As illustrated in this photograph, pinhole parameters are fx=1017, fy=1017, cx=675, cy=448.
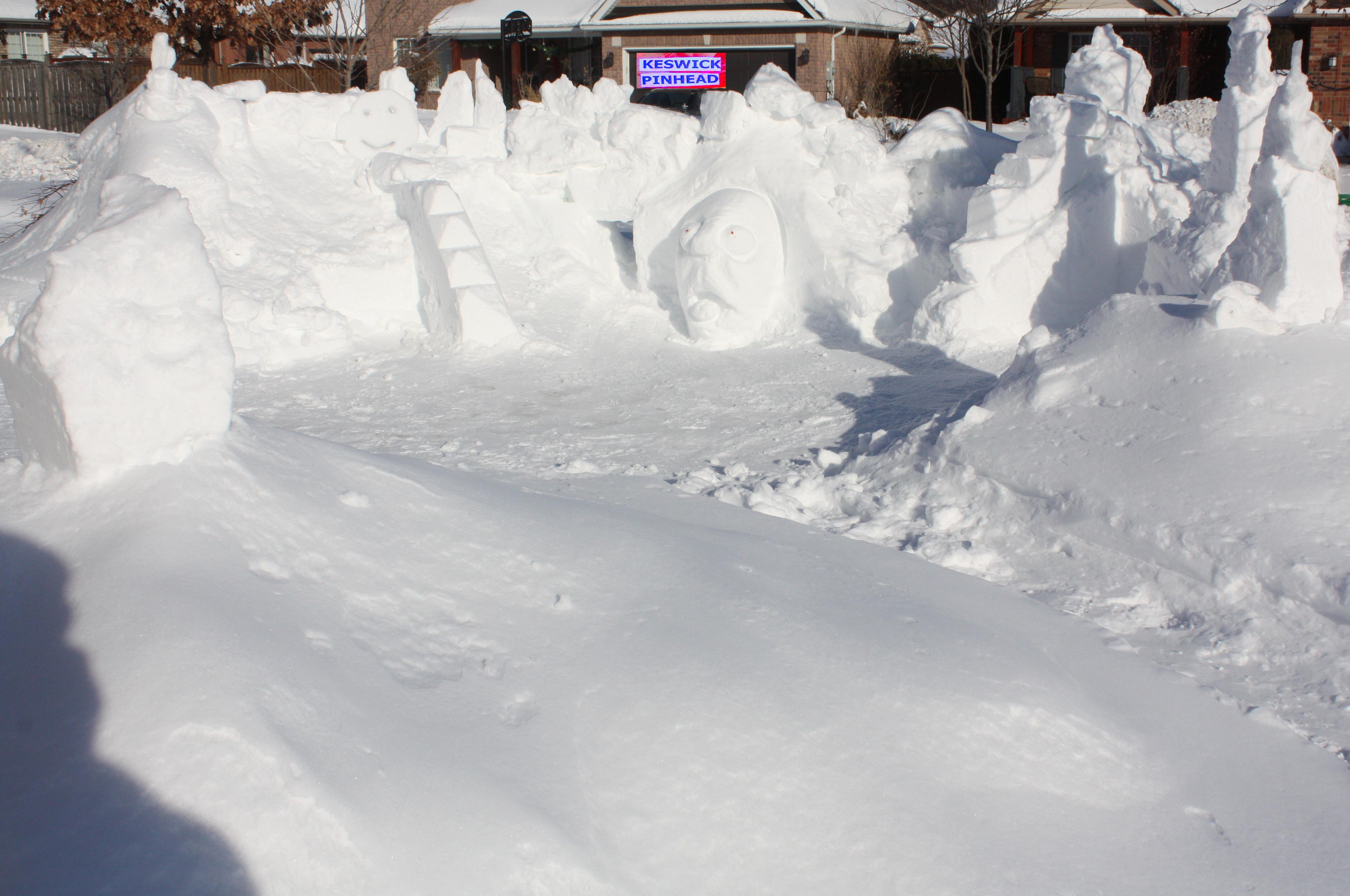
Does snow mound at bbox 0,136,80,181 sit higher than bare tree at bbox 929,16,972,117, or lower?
lower

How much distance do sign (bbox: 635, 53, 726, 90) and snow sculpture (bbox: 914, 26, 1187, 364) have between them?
16.4 m

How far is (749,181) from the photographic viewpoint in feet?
30.9

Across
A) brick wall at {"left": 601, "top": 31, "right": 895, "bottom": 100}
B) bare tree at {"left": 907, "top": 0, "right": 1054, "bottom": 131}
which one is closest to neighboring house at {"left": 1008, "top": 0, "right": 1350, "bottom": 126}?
bare tree at {"left": 907, "top": 0, "right": 1054, "bottom": 131}

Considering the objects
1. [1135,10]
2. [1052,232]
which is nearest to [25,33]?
[1135,10]

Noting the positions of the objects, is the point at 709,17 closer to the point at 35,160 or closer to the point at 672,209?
the point at 35,160

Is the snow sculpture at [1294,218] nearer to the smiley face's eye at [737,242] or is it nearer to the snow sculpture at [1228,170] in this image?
the snow sculpture at [1228,170]

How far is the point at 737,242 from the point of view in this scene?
28.1 ft

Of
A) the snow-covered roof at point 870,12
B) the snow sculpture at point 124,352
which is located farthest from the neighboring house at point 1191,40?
the snow sculpture at point 124,352

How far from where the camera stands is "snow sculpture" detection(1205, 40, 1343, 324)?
5270mm

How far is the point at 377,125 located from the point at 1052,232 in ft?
20.9

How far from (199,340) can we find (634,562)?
181cm

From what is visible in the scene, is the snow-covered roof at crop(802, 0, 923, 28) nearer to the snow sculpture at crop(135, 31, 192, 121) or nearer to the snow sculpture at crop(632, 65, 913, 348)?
the snow sculpture at crop(632, 65, 913, 348)

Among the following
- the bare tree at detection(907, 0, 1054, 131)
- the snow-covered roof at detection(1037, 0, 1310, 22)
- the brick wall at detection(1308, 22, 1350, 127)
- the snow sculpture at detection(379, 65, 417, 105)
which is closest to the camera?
the snow sculpture at detection(379, 65, 417, 105)

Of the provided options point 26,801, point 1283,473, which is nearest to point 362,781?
point 26,801
